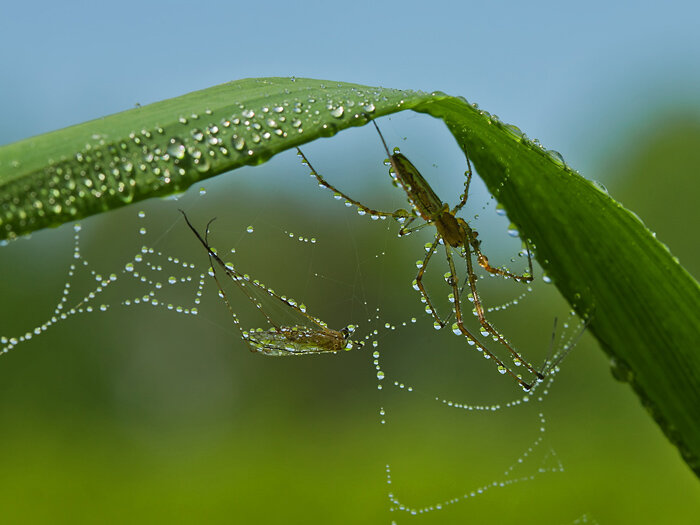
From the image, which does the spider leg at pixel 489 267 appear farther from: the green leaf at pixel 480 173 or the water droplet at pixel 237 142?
the water droplet at pixel 237 142

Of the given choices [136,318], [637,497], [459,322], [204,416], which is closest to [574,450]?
[637,497]

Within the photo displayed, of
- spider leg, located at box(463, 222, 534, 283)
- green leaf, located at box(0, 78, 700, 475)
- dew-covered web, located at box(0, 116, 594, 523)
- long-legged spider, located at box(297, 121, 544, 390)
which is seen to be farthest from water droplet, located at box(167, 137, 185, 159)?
dew-covered web, located at box(0, 116, 594, 523)

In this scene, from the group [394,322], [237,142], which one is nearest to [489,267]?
[237,142]

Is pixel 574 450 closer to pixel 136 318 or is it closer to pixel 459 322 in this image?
pixel 459 322

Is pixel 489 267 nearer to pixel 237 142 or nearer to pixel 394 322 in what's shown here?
pixel 237 142

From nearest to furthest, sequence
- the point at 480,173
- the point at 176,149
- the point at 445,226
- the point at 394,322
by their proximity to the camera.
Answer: the point at 176,149, the point at 480,173, the point at 445,226, the point at 394,322

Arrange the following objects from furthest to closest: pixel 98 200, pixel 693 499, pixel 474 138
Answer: pixel 693 499, pixel 474 138, pixel 98 200

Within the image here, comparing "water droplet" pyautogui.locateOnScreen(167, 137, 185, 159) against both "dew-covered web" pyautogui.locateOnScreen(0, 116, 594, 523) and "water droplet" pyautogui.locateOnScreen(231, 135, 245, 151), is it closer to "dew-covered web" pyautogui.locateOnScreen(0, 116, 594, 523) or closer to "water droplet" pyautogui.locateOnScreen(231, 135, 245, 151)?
"water droplet" pyautogui.locateOnScreen(231, 135, 245, 151)
